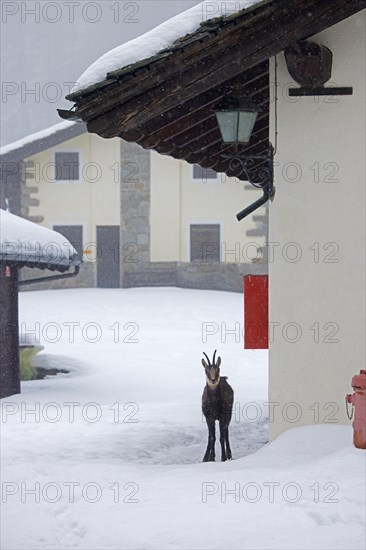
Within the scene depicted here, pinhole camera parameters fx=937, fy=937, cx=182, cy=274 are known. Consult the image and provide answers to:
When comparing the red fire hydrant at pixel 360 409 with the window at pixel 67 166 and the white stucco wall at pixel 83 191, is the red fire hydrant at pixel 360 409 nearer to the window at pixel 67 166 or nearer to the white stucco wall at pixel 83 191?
the white stucco wall at pixel 83 191

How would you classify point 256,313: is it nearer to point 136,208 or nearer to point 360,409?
point 360,409

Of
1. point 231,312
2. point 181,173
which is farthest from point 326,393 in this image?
point 181,173

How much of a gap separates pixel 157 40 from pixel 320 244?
2.30 m

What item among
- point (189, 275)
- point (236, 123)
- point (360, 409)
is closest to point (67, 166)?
point (189, 275)

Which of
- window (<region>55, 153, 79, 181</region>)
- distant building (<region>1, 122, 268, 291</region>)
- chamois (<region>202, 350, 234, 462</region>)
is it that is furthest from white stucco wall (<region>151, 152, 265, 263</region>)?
chamois (<region>202, 350, 234, 462</region>)

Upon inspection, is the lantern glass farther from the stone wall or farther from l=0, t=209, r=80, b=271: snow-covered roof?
the stone wall

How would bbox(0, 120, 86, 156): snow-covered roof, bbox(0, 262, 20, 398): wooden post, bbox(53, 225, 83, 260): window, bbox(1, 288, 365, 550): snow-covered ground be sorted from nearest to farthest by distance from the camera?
bbox(1, 288, 365, 550): snow-covered ground
bbox(0, 262, 20, 398): wooden post
bbox(0, 120, 86, 156): snow-covered roof
bbox(53, 225, 83, 260): window

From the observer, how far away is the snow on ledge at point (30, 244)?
15453 millimetres

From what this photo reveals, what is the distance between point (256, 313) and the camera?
9.27 metres

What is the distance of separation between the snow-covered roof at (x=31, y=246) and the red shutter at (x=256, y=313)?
22.6 ft

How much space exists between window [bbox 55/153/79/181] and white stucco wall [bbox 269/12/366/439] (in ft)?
78.5

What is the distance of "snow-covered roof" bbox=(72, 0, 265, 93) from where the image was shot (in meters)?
7.76

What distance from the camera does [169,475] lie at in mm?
7438

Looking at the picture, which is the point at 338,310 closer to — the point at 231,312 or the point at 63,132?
the point at 231,312
